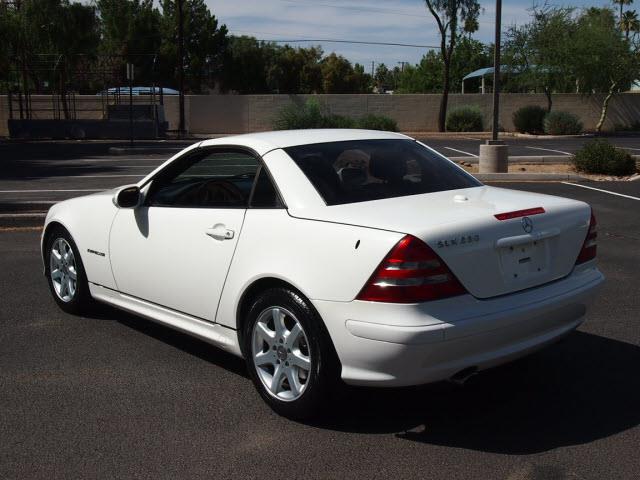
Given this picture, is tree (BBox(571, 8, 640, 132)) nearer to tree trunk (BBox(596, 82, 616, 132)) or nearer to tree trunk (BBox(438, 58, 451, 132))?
tree trunk (BBox(596, 82, 616, 132))

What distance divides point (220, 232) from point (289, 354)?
0.94 metres

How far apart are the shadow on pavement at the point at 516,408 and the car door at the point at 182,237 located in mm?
1127

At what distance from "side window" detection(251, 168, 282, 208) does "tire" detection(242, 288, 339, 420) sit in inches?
22.3

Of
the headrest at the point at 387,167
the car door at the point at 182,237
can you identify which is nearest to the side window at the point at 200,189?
the car door at the point at 182,237

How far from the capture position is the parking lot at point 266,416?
3.80 m

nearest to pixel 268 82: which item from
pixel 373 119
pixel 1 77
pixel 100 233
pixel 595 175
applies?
pixel 1 77

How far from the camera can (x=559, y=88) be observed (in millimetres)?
40750

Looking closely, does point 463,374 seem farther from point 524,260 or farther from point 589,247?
point 589,247

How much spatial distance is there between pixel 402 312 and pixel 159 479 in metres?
1.38

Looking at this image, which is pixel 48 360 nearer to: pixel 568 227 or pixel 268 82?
pixel 568 227

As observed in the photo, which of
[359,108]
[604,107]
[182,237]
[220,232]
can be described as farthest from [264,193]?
[604,107]

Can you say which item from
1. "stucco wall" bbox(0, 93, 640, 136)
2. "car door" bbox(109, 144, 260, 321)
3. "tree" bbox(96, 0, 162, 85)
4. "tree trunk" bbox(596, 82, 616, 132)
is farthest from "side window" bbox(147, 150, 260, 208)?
"tree" bbox(96, 0, 162, 85)

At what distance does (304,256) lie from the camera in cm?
414

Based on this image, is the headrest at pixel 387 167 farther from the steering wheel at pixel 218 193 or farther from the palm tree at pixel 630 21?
the palm tree at pixel 630 21
